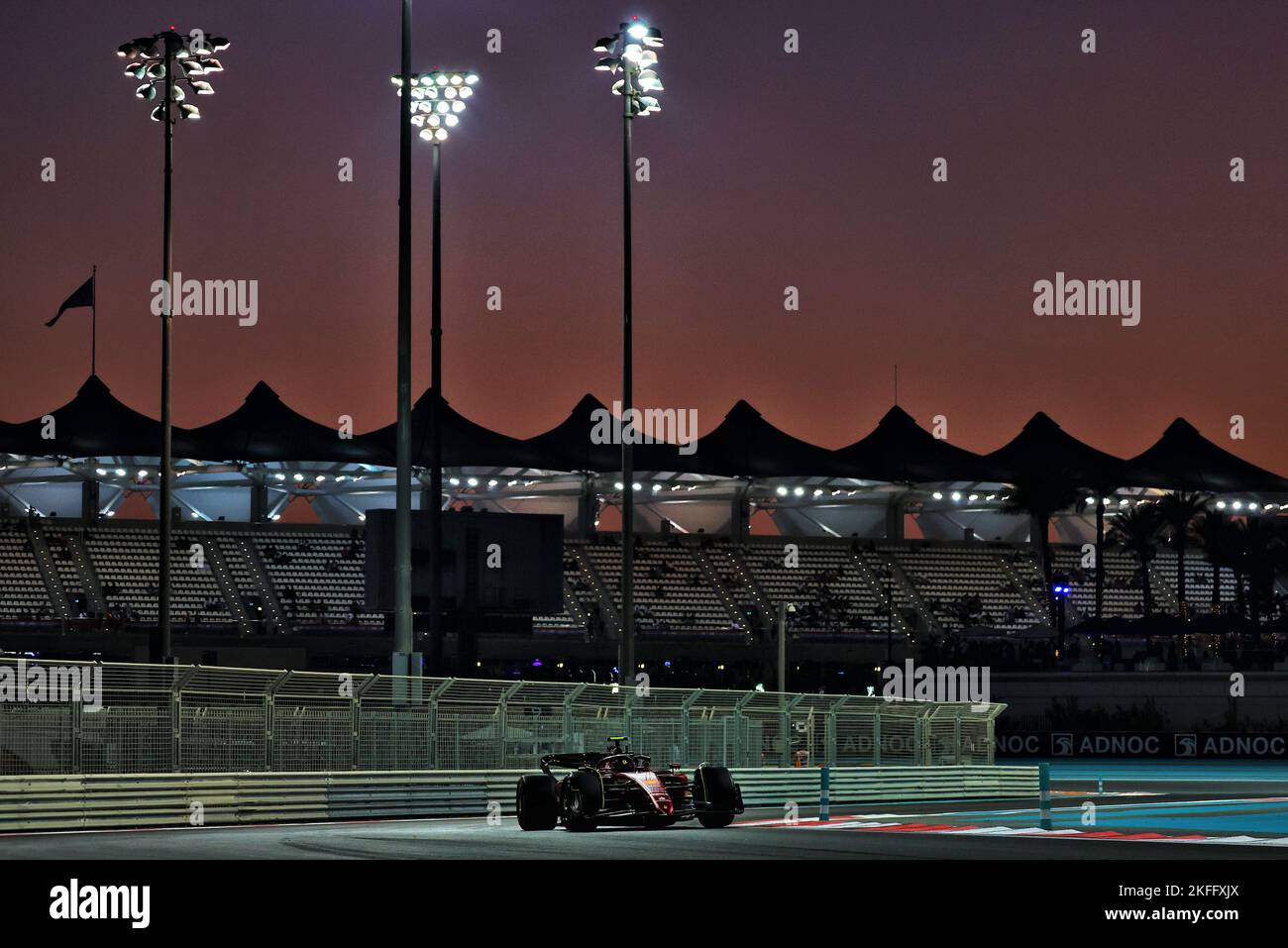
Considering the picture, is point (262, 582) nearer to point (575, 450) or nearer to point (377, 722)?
point (575, 450)

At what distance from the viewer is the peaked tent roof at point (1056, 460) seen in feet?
293

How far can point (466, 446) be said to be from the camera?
8488 cm

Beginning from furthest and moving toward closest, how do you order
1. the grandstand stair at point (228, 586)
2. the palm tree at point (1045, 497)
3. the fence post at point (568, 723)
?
the palm tree at point (1045, 497)
the grandstand stair at point (228, 586)
the fence post at point (568, 723)

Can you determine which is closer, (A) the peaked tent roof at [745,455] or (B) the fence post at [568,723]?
(B) the fence post at [568,723]

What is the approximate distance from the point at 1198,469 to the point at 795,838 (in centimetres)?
7520

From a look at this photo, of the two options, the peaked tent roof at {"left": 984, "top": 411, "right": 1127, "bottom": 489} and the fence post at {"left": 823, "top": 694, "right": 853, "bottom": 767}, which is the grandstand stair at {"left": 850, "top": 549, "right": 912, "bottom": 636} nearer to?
the peaked tent roof at {"left": 984, "top": 411, "right": 1127, "bottom": 489}

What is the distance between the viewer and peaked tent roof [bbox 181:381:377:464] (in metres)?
81.6

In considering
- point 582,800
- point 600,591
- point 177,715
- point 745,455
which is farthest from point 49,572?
point 582,800

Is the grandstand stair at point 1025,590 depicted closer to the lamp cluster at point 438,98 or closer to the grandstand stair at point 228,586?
the grandstand stair at point 228,586

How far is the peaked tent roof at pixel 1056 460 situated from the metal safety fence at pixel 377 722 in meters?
55.8

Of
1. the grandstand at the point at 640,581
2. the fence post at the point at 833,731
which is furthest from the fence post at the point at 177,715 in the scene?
the grandstand at the point at 640,581

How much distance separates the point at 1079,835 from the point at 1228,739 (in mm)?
37233
